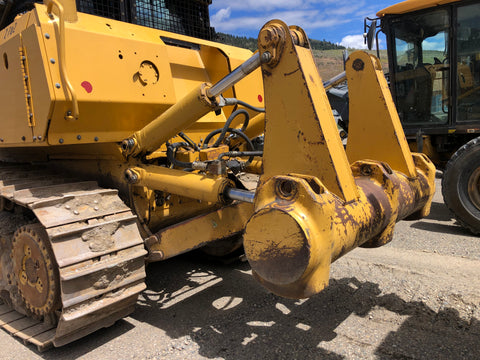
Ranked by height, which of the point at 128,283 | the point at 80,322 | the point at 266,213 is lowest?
the point at 80,322

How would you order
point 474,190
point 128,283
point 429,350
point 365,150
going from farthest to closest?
point 474,190 < point 365,150 < point 128,283 < point 429,350

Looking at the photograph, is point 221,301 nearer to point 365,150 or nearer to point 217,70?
point 365,150

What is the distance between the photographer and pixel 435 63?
5.59 m

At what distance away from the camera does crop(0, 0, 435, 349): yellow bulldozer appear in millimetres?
1922

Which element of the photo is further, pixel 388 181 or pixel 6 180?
pixel 6 180

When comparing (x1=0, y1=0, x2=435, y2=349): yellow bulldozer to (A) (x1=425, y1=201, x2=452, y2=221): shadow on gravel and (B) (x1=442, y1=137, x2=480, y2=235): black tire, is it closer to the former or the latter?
(B) (x1=442, y1=137, x2=480, y2=235): black tire

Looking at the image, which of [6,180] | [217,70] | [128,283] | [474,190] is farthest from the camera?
[474,190]

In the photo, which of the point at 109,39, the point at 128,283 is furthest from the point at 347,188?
the point at 109,39

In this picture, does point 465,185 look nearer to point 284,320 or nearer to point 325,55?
point 284,320

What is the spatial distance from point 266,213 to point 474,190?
4048 mm

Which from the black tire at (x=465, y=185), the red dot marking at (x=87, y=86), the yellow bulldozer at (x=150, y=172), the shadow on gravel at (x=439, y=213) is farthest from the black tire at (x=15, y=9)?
the shadow on gravel at (x=439, y=213)

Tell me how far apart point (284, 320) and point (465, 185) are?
11.1 feet

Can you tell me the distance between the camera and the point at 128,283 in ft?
8.19

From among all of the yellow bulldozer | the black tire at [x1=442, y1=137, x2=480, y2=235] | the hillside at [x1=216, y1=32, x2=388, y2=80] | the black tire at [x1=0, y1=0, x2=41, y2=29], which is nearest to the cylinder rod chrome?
the yellow bulldozer
